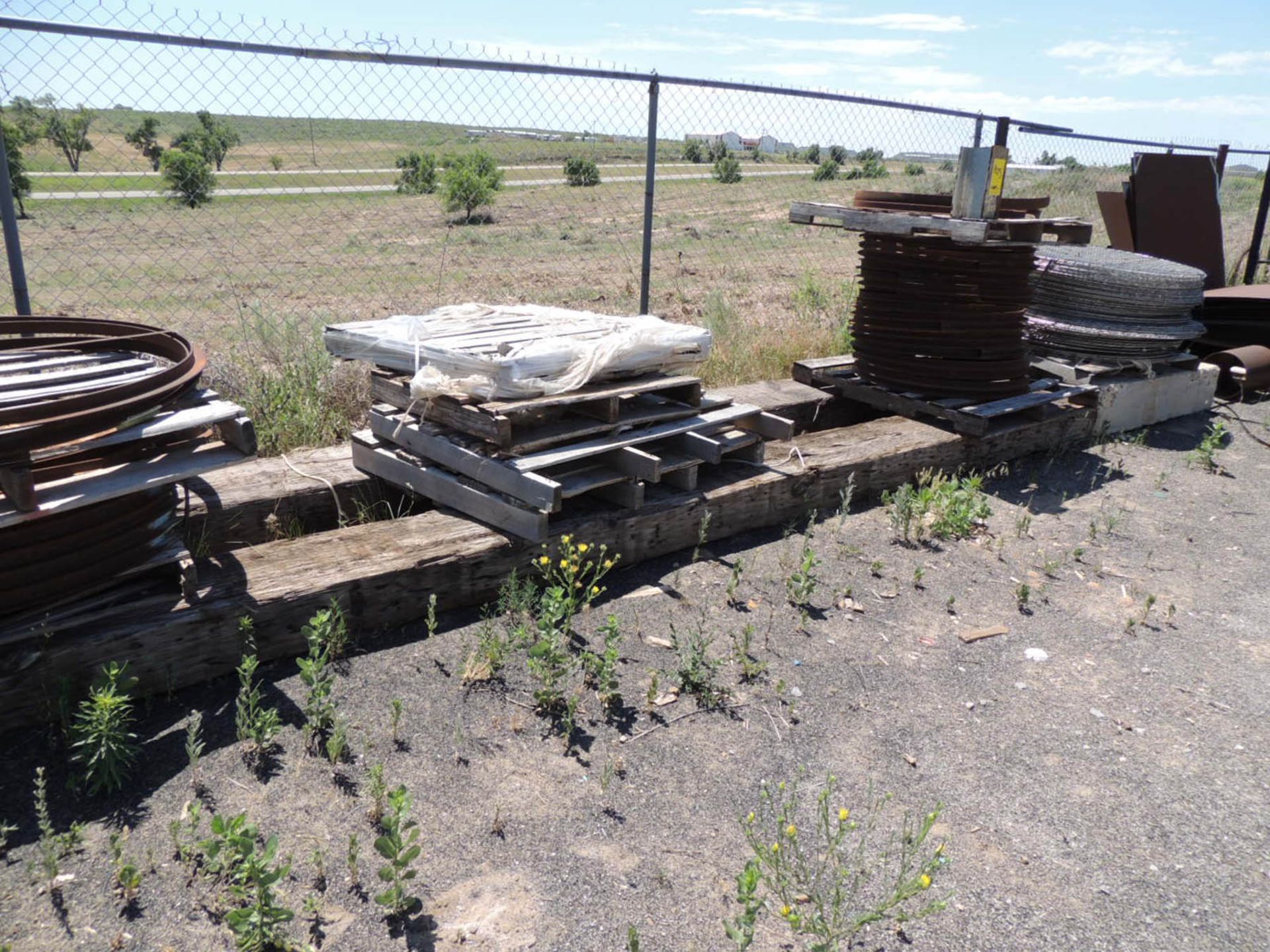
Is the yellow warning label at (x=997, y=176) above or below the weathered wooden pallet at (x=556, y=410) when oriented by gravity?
above

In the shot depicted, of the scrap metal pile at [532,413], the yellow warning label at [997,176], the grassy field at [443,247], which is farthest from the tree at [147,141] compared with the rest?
the yellow warning label at [997,176]

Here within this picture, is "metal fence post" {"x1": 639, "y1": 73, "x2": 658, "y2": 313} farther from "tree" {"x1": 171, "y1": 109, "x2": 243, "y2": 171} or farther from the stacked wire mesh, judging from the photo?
"tree" {"x1": 171, "y1": 109, "x2": 243, "y2": 171}

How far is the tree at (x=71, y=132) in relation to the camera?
6.77 metres

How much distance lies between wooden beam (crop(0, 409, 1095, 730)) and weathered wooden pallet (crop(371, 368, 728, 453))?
1.29 ft

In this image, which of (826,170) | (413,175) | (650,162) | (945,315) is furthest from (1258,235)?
(413,175)

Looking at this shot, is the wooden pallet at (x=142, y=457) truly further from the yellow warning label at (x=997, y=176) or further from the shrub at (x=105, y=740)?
the yellow warning label at (x=997, y=176)

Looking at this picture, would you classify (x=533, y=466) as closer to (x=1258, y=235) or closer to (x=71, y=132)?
(x=71, y=132)

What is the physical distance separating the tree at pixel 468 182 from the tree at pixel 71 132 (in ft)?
51.9

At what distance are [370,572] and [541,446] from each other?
96 centimetres

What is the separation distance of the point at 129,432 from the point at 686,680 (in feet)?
6.97

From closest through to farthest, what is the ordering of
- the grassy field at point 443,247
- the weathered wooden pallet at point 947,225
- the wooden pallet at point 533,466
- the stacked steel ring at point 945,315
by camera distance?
1. the wooden pallet at point 533,466
2. the weathered wooden pallet at point 947,225
3. the stacked steel ring at point 945,315
4. the grassy field at point 443,247

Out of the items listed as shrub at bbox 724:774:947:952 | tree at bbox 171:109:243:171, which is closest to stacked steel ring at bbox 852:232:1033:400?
shrub at bbox 724:774:947:952

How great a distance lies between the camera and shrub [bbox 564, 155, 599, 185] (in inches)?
489

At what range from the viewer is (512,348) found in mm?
4211
